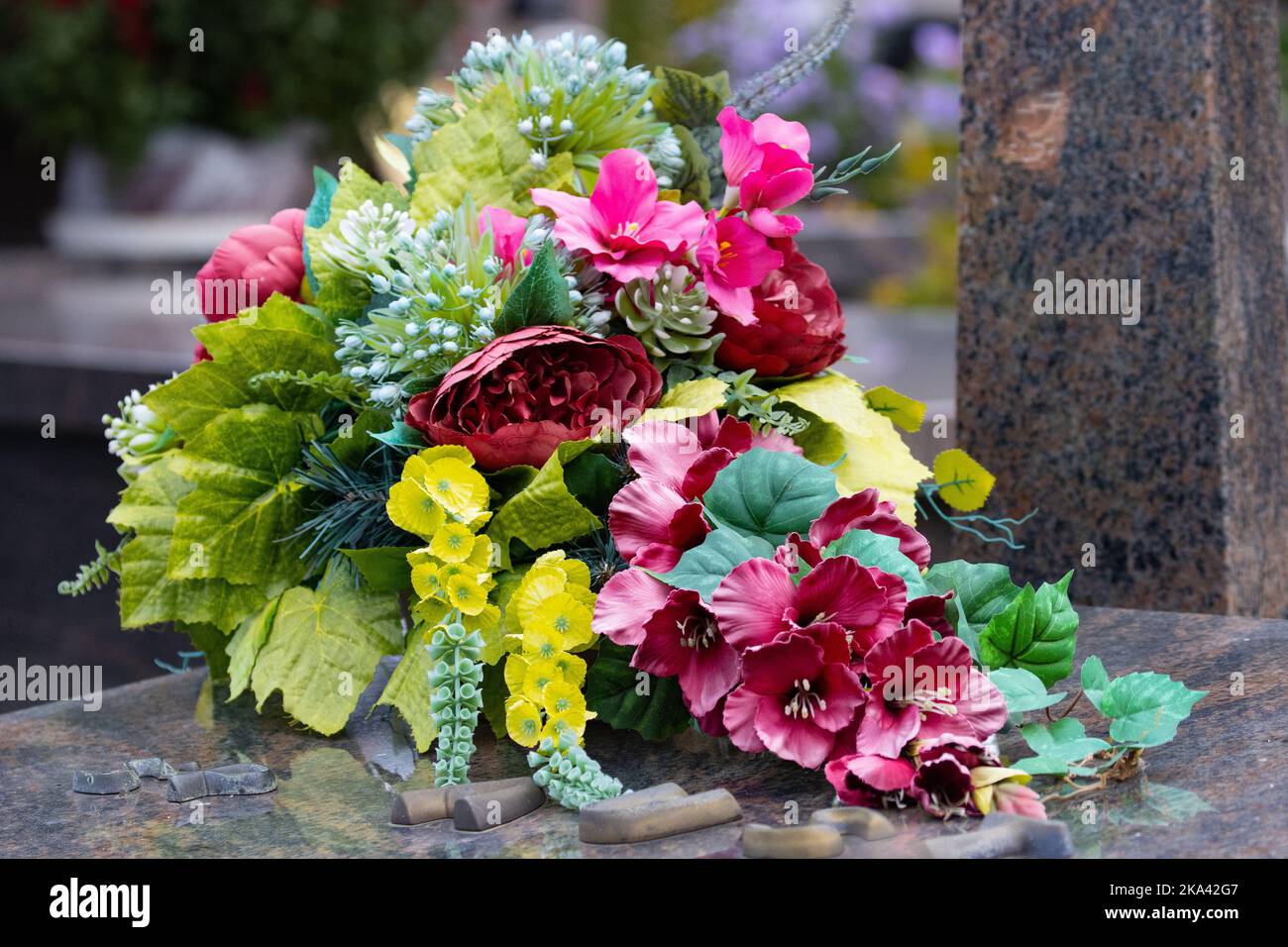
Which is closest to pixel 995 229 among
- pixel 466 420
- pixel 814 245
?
pixel 466 420

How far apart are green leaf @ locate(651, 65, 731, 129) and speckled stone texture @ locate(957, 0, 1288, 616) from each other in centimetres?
60

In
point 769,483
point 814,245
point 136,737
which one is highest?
point 814,245

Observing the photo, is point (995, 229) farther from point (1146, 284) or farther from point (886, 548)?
point (886, 548)

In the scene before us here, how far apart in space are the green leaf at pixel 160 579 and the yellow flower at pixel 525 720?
364 millimetres

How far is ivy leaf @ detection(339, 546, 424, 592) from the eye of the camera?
1.38m

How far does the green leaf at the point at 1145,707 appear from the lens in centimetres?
116

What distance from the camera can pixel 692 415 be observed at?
52.7 inches

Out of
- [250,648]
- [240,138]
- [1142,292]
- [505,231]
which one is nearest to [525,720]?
[250,648]

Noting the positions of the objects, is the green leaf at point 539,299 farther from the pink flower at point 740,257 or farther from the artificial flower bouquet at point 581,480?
the pink flower at point 740,257

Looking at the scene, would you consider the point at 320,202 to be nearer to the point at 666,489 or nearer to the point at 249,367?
the point at 249,367

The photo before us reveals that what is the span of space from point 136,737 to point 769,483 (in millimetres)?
681

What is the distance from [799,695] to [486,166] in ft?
2.15

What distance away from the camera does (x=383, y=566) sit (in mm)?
1392

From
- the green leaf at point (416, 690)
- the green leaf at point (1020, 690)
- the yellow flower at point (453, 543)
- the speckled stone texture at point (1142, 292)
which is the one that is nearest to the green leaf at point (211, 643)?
the green leaf at point (416, 690)
